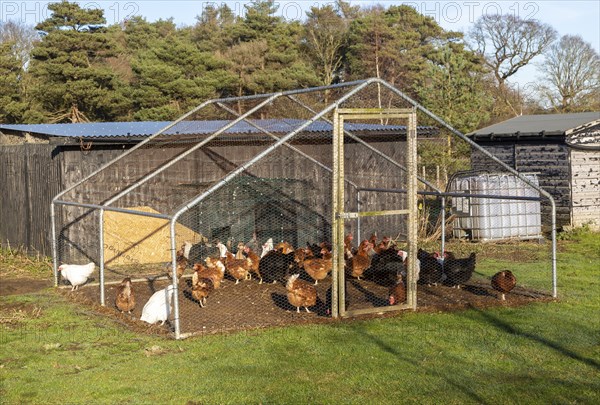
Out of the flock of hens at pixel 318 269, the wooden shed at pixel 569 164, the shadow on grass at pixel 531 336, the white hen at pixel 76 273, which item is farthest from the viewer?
the wooden shed at pixel 569 164

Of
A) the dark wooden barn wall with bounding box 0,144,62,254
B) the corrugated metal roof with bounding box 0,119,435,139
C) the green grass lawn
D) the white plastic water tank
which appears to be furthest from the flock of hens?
the white plastic water tank

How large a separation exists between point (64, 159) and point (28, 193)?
1627 mm

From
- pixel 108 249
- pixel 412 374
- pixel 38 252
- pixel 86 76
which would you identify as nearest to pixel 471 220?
pixel 108 249

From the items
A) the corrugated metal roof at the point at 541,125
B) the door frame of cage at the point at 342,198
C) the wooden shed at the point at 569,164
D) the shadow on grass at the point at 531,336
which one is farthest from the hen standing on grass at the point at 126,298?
the corrugated metal roof at the point at 541,125

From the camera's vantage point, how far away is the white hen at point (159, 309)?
8922 mm

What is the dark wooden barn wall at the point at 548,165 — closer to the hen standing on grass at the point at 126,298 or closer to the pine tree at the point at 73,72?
the hen standing on grass at the point at 126,298

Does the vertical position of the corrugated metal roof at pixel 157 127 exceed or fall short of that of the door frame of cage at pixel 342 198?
it exceeds it

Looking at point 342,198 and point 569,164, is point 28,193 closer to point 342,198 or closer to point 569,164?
point 342,198

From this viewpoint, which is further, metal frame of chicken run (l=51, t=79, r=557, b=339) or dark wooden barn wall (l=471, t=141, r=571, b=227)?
dark wooden barn wall (l=471, t=141, r=571, b=227)

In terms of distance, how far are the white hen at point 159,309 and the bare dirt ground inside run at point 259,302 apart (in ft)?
0.28

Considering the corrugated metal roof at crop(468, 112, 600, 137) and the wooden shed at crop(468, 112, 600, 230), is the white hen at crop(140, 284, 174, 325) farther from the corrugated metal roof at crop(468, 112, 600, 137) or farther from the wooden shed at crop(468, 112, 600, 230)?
the corrugated metal roof at crop(468, 112, 600, 137)

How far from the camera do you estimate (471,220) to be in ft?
55.4

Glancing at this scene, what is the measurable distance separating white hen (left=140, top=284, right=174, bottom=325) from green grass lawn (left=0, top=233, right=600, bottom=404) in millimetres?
357

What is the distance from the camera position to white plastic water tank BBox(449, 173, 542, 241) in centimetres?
1678
